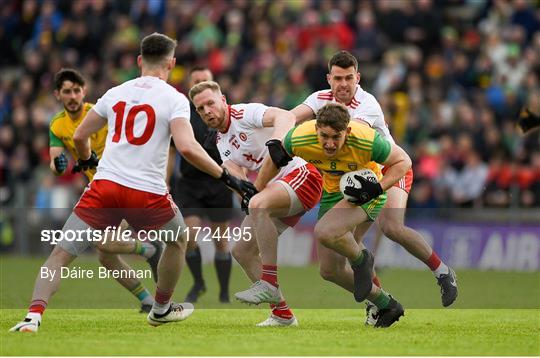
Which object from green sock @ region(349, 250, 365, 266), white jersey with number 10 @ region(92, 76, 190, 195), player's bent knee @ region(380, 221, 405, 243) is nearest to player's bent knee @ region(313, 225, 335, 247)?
green sock @ region(349, 250, 365, 266)

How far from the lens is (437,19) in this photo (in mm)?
24125

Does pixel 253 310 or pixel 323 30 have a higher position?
pixel 323 30

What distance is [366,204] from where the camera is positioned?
1125 centimetres

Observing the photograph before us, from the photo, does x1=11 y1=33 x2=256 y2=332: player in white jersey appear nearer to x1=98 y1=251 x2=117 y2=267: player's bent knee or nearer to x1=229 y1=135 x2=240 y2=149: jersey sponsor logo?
x1=229 y1=135 x2=240 y2=149: jersey sponsor logo

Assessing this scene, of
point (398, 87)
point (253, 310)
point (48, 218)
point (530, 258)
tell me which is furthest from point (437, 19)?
point (253, 310)

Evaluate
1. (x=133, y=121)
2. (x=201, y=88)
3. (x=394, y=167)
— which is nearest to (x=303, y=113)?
(x=201, y=88)

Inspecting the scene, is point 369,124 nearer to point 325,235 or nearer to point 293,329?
point 325,235

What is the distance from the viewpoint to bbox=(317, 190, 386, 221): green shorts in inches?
444

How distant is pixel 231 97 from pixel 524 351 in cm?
1359

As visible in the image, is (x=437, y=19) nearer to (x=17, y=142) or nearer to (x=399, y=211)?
(x=17, y=142)

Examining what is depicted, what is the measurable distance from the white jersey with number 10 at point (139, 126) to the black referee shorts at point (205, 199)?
4.71 m

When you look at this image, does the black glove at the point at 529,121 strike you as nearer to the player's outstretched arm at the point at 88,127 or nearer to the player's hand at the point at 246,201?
the player's hand at the point at 246,201

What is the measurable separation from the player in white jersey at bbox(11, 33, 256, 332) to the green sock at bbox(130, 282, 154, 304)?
212 cm

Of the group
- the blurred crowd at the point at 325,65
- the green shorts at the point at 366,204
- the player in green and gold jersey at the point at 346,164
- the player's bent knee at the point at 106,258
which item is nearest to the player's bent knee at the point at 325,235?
the player in green and gold jersey at the point at 346,164
